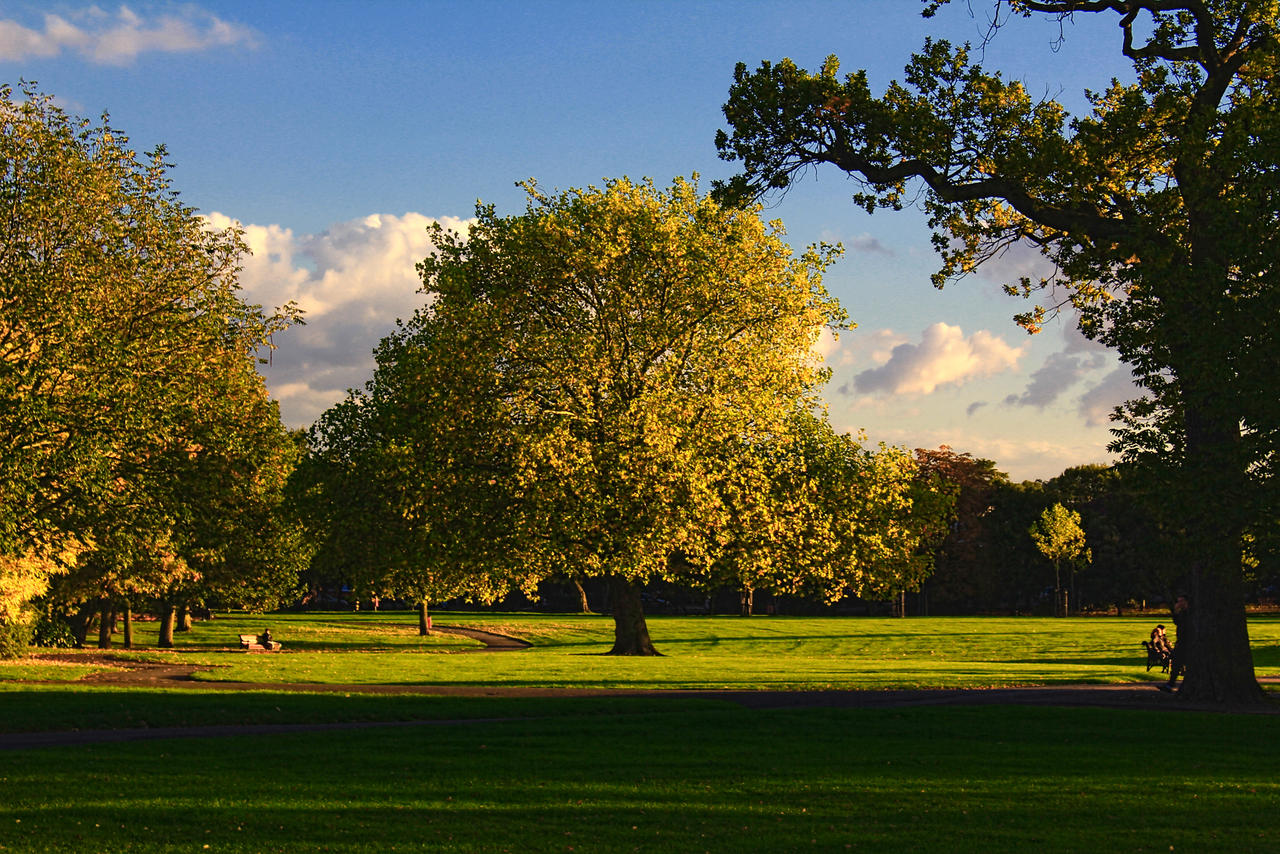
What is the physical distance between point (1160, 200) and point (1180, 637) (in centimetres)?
987

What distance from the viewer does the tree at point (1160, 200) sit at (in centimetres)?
2034

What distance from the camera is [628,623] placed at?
4138 centimetres

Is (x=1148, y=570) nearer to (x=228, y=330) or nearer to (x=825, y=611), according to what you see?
(x=825, y=611)

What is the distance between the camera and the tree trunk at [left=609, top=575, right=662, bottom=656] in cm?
4109

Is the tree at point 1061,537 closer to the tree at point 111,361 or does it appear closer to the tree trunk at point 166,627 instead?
the tree trunk at point 166,627

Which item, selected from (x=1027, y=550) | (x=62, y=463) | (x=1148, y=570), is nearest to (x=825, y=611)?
(x=1027, y=550)

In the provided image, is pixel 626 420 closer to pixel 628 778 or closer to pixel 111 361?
pixel 111 361

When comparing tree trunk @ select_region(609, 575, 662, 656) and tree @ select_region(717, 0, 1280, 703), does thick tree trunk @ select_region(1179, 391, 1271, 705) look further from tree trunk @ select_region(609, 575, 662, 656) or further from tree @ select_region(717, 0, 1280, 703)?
tree trunk @ select_region(609, 575, 662, 656)

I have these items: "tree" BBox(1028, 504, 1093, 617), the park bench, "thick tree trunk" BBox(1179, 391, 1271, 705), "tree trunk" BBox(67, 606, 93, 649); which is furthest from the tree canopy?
"tree" BBox(1028, 504, 1093, 617)

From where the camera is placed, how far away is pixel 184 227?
37.8m

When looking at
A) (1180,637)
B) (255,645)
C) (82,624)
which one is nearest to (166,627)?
(82,624)

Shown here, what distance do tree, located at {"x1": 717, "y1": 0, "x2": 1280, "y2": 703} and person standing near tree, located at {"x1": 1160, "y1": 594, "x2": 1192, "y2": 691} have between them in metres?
0.53

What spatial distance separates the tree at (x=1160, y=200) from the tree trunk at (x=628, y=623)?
18329mm

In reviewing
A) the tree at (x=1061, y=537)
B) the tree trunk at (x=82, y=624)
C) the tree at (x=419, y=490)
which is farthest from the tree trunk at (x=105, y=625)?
the tree at (x=1061, y=537)
